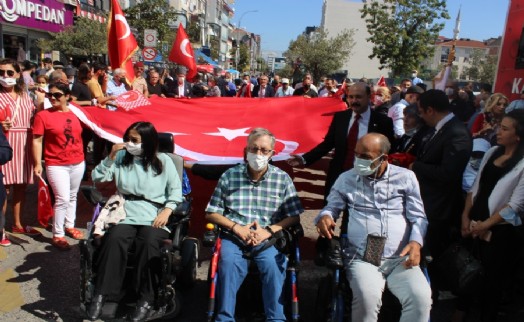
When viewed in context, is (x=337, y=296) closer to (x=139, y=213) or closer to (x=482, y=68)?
(x=139, y=213)

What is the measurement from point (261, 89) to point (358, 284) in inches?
374

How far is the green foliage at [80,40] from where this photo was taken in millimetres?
22797

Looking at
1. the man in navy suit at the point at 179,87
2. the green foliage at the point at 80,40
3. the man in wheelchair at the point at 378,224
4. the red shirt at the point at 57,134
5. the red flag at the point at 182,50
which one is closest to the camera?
the man in wheelchair at the point at 378,224

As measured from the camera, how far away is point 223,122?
19.1 feet

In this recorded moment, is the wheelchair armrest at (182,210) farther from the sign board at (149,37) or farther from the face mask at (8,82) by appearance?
the sign board at (149,37)

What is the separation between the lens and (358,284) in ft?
9.53

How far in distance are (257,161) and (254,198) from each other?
0.29 meters

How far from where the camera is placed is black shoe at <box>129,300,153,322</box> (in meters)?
3.20

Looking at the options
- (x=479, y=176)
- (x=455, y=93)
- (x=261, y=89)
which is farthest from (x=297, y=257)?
(x=261, y=89)

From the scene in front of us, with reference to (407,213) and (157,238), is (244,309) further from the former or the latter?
(407,213)

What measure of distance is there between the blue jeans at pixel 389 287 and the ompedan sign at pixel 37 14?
19.8 m

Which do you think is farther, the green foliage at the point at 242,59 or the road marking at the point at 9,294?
the green foliage at the point at 242,59

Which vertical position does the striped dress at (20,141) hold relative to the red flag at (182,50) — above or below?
below

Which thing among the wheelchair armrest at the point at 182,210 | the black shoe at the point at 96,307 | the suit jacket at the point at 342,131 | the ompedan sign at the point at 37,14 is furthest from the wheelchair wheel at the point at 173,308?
the ompedan sign at the point at 37,14
